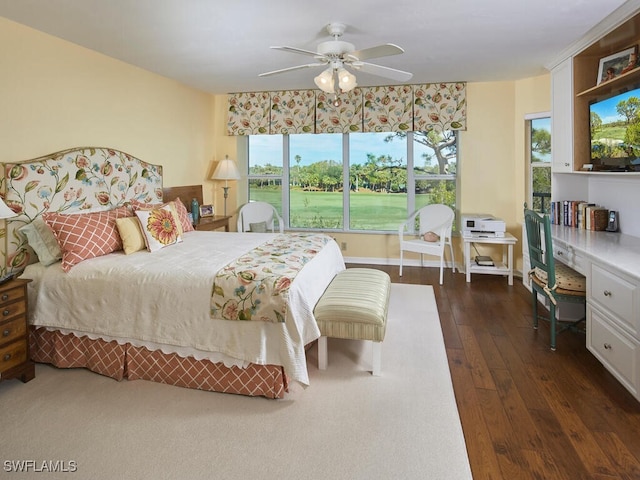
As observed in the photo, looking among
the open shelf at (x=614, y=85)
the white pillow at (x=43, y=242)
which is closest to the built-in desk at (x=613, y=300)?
the open shelf at (x=614, y=85)

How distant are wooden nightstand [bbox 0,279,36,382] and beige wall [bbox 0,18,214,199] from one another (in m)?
1.15

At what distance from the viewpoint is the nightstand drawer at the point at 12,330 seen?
2.41 m

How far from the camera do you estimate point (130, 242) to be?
3193 mm

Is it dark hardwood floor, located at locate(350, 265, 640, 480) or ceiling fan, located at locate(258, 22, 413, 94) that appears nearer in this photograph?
dark hardwood floor, located at locate(350, 265, 640, 480)

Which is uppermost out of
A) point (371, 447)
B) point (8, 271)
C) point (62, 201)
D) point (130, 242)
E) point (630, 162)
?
point (630, 162)

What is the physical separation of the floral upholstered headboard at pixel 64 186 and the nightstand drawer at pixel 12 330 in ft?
2.37

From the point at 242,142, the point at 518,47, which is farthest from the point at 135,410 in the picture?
the point at 242,142

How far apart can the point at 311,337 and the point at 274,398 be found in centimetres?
41

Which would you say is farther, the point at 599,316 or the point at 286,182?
the point at 286,182

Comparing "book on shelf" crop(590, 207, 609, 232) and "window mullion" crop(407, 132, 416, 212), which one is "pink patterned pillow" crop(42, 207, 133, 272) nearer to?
"window mullion" crop(407, 132, 416, 212)

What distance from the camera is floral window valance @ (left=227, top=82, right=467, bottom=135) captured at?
532 centimetres

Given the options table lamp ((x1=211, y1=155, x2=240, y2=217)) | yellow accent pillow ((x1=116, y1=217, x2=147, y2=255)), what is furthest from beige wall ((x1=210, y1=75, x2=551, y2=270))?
yellow accent pillow ((x1=116, y1=217, x2=147, y2=255))

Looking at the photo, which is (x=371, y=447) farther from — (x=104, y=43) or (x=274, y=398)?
(x=104, y=43)

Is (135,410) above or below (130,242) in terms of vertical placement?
below
